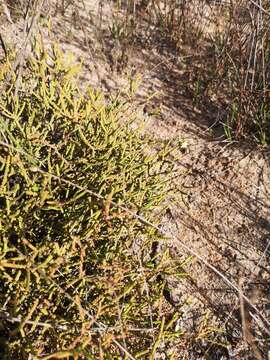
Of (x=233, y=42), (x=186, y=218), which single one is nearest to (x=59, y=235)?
(x=186, y=218)

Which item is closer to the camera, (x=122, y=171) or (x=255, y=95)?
(x=122, y=171)

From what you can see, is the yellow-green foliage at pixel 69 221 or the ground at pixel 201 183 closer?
the yellow-green foliage at pixel 69 221

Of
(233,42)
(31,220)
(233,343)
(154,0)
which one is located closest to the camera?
(31,220)

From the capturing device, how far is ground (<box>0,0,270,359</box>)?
1.67 meters

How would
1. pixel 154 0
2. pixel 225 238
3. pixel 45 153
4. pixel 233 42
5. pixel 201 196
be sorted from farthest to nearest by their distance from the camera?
1. pixel 154 0
2. pixel 233 42
3. pixel 201 196
4. pixel 225 238
5. pixel 45 153

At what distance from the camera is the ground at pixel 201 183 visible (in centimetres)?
167

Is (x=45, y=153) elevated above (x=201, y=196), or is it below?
above

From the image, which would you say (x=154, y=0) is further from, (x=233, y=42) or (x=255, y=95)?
(x=255, y=95)

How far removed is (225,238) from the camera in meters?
1.84

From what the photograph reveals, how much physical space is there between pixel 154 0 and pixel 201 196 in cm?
138

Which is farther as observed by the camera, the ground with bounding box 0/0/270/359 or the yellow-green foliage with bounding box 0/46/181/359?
the ground with bounding box 0/0/270/359

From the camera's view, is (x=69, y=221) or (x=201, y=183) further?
(x=201, y=183)

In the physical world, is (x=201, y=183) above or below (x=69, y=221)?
below

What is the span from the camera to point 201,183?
200 cm
